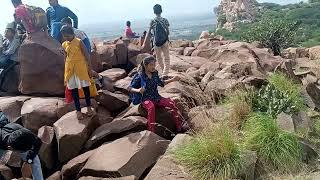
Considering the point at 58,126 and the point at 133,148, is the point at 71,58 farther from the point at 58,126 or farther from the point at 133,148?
the point at 133,148

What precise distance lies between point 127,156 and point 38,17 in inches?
191

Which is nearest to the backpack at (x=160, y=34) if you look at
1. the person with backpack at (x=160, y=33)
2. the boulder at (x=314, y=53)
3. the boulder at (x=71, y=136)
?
the person with backpack at (x=160, y=33)

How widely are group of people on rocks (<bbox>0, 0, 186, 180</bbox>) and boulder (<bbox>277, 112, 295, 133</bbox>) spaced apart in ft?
5.40

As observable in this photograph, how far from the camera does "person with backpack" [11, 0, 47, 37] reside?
393 inches

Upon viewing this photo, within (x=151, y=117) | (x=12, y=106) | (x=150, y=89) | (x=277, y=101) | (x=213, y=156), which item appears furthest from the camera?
(x=12, y=106)

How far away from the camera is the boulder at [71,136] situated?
7.75 meters

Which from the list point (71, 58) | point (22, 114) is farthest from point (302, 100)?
point (22, 114)

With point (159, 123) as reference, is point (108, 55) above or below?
above

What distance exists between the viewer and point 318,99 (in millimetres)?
9500

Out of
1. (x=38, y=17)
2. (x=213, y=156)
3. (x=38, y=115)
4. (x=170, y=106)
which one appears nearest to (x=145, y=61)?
(x=170, y=106)

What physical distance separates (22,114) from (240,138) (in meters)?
4.25

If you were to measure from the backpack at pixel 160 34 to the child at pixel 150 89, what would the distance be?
2.62m

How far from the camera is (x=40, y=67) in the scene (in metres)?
9.90

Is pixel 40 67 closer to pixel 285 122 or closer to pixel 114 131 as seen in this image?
pixel 114 131
